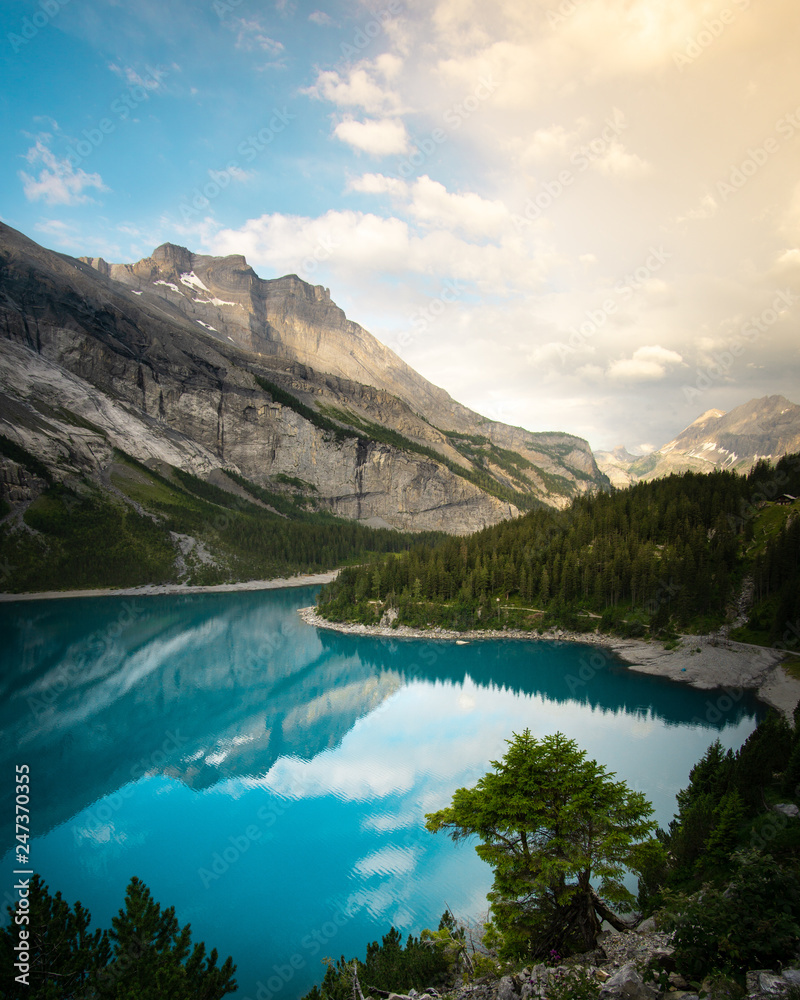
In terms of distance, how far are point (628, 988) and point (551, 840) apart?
159 inches

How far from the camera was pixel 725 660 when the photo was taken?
42.4 metres

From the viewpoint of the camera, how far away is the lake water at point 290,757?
673 inches

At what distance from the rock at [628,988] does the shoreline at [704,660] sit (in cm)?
3214

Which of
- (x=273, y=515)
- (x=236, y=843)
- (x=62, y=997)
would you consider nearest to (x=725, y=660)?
(x=236, y=843)

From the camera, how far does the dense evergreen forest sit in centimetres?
5025

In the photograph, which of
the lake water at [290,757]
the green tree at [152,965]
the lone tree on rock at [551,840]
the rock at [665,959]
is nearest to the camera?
the rock at [665,959]

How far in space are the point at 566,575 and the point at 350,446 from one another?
116404 millimetres

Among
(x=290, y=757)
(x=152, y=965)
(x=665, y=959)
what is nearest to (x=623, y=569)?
(x=290, y=757)

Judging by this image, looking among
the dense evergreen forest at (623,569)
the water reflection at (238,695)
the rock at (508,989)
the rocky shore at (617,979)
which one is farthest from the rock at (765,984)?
the dense evergreen forest at (623,569)

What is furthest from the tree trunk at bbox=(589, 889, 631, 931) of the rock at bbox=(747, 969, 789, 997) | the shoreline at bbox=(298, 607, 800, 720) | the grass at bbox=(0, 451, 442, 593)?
the grass at bbox=(0, 451, 442, 593)

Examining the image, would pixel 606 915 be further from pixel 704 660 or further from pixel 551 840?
pixel 704 660

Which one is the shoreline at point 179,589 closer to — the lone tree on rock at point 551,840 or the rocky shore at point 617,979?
the lone tree on rock at point 551,840

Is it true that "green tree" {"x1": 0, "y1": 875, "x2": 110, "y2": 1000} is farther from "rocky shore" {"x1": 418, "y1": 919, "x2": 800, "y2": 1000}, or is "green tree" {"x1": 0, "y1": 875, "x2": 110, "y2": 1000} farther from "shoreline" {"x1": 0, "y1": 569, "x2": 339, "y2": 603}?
"shoreline" {"x1": 0, "y1": 569, "x2": 339, "y2": 603}

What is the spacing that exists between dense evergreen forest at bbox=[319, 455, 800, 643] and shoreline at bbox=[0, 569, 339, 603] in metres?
32.8
